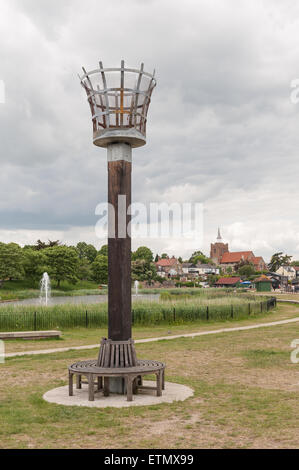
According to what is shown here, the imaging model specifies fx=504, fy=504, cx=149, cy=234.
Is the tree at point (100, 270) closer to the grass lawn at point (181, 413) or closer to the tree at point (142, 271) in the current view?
the tree at point (142, 271)

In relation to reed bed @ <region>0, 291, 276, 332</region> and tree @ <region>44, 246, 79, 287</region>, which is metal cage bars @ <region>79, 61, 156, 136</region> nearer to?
reed bed @ <region>0, 291, 276, 332</region>

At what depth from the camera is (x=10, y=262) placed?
81375 mm

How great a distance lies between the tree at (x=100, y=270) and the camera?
94.7m

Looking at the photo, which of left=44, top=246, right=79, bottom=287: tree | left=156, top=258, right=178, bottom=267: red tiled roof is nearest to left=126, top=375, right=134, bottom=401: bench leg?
left=44, top=246, right=79, bottom=287: tree

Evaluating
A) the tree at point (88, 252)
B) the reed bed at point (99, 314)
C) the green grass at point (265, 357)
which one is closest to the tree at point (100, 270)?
the tree at point (88, 252)

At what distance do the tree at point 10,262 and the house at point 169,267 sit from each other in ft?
287

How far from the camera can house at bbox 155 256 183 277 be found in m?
171

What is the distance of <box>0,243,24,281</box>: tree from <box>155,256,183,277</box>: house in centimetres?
8741

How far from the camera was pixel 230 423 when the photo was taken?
7.32m

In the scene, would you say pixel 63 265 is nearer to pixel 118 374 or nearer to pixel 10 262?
pixel 10 262

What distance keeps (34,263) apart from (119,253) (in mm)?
78957

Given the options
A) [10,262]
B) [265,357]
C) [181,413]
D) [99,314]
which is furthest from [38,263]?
[181,413]
